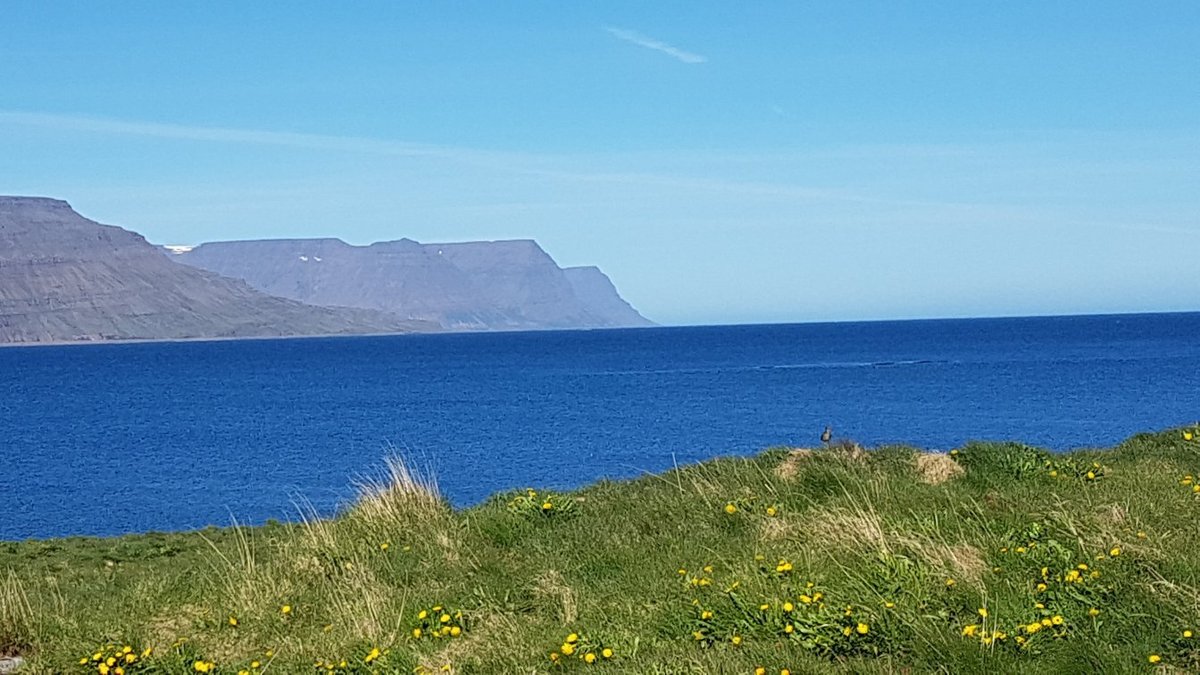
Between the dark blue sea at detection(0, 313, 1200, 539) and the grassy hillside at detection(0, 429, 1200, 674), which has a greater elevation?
the grassy hillside at detection(0, 429, 1200, 674)

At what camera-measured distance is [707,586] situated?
10.0m

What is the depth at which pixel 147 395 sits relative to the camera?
11119 cm

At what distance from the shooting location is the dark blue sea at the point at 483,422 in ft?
144

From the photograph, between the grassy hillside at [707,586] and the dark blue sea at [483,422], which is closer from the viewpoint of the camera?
the grassy hillside at [707,586]

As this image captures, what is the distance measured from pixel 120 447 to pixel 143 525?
94.3ft

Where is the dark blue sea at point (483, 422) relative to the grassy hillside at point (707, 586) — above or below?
below

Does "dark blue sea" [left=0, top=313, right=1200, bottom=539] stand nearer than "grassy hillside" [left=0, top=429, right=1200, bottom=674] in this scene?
No

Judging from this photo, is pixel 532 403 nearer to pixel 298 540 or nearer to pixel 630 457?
pixel 630 457

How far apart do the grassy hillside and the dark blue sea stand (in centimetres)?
643

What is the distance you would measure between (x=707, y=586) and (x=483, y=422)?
60.4 metres

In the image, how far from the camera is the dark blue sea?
4394 cm

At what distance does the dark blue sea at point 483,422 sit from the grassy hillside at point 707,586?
21.1 ft

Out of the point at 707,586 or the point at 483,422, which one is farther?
the point at 483,422

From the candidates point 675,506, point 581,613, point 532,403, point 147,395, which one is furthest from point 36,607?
point 147,395
